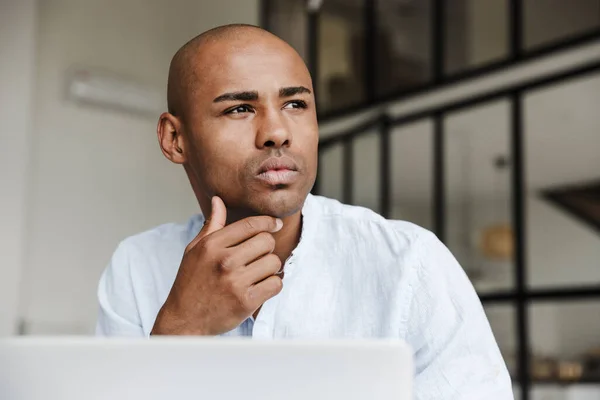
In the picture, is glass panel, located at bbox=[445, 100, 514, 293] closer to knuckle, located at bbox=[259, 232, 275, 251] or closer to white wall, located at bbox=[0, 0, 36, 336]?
white wall, located at bbox=[0, 0, 36, 336]

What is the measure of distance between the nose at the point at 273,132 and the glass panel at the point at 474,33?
11.9 ft

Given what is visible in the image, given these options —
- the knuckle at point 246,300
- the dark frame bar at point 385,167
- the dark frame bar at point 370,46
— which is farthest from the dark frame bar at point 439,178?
the knuckle at point 246,300

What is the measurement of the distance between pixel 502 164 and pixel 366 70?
136 cm

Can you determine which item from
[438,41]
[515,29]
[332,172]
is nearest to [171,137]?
[515,29]

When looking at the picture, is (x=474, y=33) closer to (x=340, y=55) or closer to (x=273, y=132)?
(x=340, y=55)

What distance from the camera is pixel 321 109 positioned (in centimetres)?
541

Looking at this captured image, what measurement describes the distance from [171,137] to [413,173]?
380 centimetres

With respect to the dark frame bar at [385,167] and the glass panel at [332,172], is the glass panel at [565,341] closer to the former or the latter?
the dark frame bar at [385,167]

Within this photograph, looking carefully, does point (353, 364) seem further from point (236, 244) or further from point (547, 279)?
point (547, 279)

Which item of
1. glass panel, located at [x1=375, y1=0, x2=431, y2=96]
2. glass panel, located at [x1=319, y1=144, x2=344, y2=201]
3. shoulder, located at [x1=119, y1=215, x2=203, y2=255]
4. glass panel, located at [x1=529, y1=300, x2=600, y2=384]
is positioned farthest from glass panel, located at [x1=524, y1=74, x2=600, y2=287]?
shoulder, located at [x1=119, y1=215, x2=203, y2=255]

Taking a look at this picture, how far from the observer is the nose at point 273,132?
920 millimetres

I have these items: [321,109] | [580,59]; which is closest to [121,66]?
[321,109]

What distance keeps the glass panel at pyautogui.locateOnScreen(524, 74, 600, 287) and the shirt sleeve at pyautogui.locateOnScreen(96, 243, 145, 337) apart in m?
3.10

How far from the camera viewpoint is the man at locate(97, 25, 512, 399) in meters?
0.80
